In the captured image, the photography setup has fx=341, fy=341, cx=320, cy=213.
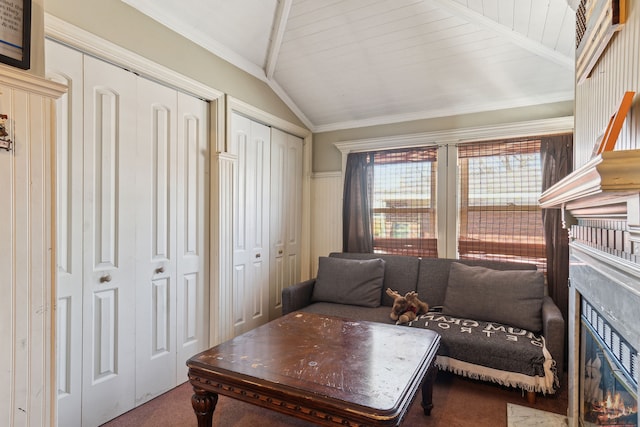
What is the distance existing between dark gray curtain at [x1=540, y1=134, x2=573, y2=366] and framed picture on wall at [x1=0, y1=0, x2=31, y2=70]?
3178mm

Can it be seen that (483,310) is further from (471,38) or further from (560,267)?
(471,38)

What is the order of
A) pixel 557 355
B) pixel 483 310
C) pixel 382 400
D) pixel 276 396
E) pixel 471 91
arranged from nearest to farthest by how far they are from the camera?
pixel 382 400 → pixel 276 396 → pixel 557 355 → pixel 483 310 → pixel 471 91

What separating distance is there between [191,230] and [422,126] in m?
2.28

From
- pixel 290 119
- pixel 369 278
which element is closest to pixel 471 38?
pixel 290 119

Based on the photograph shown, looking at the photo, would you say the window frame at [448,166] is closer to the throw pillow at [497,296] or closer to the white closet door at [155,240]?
the throw pillow at [497,296]

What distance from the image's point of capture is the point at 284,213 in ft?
11.3

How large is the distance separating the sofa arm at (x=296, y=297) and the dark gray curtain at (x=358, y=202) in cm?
67

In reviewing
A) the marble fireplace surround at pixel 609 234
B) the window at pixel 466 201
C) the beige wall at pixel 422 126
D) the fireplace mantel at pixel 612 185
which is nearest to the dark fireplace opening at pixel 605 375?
the marble fireplace surround at pixel 609 234

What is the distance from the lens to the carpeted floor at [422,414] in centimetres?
195

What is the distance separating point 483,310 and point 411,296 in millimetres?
511

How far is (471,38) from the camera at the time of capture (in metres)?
2.39

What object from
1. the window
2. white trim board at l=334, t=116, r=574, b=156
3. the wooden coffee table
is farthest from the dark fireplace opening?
white trim board at l=334, t=116, r=574, b=156

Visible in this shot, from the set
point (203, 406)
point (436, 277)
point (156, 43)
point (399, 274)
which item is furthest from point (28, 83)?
point (436, 277)

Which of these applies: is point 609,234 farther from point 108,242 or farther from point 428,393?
point 108,242
